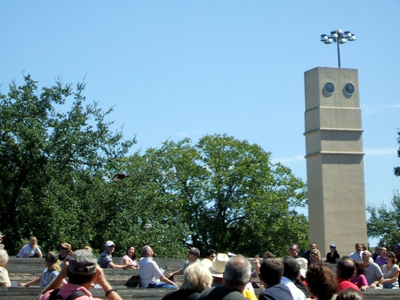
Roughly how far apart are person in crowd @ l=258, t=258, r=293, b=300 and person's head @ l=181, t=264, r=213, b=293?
23.6 inches

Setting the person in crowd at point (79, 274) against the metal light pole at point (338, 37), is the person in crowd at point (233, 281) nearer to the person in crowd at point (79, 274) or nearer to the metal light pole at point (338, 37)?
the person in crowd at point (79, 274)

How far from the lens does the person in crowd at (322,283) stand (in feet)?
20.2

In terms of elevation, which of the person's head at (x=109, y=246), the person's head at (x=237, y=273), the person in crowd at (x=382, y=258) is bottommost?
the person's head at (x=237, y=273)

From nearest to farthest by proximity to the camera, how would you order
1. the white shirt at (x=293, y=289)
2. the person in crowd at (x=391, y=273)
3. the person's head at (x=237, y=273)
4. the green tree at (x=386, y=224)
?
the person's head at (x=237, y=273) → the white shirt at (x=293, y=289) → the person in crowd at (x=391, y=273) → the green tree at (x=386, y=224)

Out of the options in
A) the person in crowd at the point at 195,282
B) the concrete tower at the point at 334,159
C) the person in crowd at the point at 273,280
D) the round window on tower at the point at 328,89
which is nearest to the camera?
the person in crowd at the point at 195,282

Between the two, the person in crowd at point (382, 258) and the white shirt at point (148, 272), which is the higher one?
the person in crowd at point (382, 258)

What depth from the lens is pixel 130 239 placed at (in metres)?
32.7

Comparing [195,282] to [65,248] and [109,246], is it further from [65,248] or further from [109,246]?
[109,246]

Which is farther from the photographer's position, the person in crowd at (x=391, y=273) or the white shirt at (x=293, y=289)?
the person in crowd at (x=391, y=273)

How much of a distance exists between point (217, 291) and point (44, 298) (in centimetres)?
144

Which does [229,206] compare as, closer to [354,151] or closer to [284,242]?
[284,242]

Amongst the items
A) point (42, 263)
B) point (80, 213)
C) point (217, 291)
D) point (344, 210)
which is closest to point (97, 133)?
point (80, 213)

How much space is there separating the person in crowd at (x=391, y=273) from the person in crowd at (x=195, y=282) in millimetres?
9329

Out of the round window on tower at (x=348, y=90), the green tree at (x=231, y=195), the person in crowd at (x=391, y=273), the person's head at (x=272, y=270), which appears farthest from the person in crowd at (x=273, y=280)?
the green tree at (x=231, y=195)
